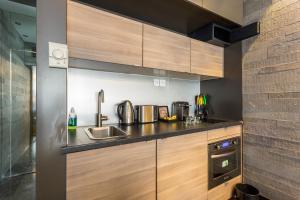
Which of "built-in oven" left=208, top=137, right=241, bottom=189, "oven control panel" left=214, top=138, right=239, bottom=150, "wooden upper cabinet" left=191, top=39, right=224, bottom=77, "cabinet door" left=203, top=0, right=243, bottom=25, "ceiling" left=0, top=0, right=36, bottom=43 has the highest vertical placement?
"ceiling" left=0, top=0, right=36, bottom=43

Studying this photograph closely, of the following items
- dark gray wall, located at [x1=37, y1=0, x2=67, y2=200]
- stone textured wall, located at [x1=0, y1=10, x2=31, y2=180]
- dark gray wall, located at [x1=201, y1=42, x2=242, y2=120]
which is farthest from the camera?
stone textured wall, located at [x1=0, y1=10, x2=31, y2=180]

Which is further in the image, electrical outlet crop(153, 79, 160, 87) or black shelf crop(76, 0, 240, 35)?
electrical outlet crop(153, 79, 160, 87)

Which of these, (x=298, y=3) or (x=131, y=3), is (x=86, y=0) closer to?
(x=131, y=3)

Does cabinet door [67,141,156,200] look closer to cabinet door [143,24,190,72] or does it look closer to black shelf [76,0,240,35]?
cabinet door [143,24,190,72]

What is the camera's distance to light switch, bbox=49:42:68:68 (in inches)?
33.1

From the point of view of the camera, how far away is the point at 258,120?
5.44 ft

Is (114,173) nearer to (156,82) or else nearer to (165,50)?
(165,50)

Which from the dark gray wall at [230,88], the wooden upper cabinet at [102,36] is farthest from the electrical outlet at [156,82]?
the dark gray wall at [230,88]

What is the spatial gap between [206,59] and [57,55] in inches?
57.5

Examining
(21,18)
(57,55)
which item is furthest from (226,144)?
(21,18)

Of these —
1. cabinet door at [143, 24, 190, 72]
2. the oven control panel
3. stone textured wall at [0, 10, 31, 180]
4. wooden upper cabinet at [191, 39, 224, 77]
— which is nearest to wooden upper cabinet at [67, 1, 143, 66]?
cabinet door at [143, 24, 190, 72]

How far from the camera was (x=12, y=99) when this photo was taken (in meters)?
2.26

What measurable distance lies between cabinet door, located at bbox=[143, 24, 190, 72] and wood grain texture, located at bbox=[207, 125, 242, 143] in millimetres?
670

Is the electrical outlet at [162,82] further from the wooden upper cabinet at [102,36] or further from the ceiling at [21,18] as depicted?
the ceiling at [21,18]
